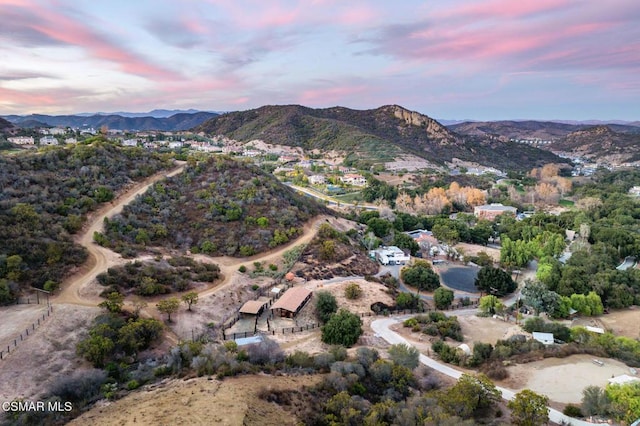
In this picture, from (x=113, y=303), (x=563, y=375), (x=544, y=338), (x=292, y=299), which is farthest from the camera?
(x=292, y=299)

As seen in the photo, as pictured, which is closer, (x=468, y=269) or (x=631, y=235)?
(x=468, y=269)

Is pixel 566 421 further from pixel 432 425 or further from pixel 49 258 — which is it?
pixel 49 258

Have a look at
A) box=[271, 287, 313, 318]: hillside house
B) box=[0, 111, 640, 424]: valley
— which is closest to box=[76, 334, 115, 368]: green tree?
box=[0, 111, 640, 424]: valley

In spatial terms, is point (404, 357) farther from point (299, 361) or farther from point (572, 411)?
point (572, 411)

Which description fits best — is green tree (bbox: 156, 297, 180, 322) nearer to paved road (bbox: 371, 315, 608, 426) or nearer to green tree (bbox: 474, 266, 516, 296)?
paved road (bbox: 371, 315, 608, 426)

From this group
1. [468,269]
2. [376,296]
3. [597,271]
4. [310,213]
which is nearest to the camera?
[376,296]

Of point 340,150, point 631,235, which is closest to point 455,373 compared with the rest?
point 631,235

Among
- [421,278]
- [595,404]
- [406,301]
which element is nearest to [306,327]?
[406,301]
